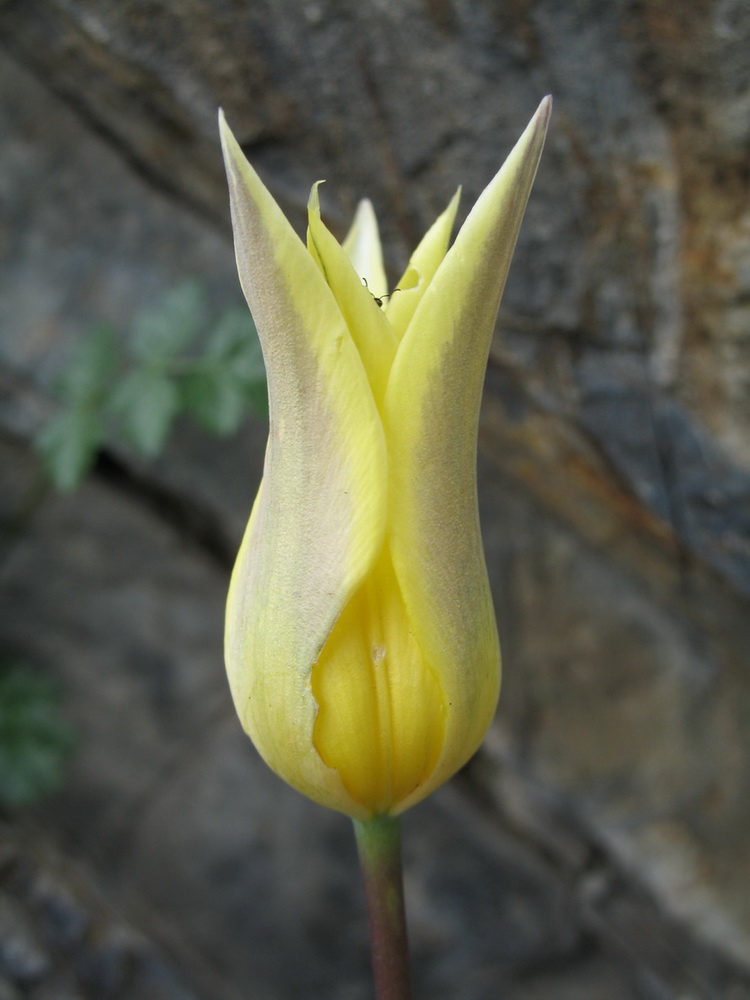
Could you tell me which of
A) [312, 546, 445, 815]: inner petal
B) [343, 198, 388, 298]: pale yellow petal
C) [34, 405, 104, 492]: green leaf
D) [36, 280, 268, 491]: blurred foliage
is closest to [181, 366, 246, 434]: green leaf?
[36, 280, 268, 491]: blurred foliage

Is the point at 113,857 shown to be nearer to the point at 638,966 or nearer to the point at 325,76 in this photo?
the point at 638,966

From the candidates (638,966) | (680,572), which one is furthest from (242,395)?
(638,966)

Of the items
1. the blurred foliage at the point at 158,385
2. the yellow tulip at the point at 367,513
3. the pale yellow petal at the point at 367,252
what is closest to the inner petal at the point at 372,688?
the yellow tulip at the point at 367,513

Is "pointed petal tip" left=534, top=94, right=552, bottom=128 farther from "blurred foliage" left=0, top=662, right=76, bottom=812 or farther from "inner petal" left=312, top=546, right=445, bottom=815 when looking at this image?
"blurred foliage" left=0, top=662, right=76, bottom=812

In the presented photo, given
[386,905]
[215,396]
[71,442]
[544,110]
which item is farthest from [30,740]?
[544,110]

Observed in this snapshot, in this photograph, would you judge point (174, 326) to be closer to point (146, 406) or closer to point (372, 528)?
point (146, 406)

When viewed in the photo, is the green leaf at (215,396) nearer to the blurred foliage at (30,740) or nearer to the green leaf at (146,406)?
the green leaf at (146,406)
